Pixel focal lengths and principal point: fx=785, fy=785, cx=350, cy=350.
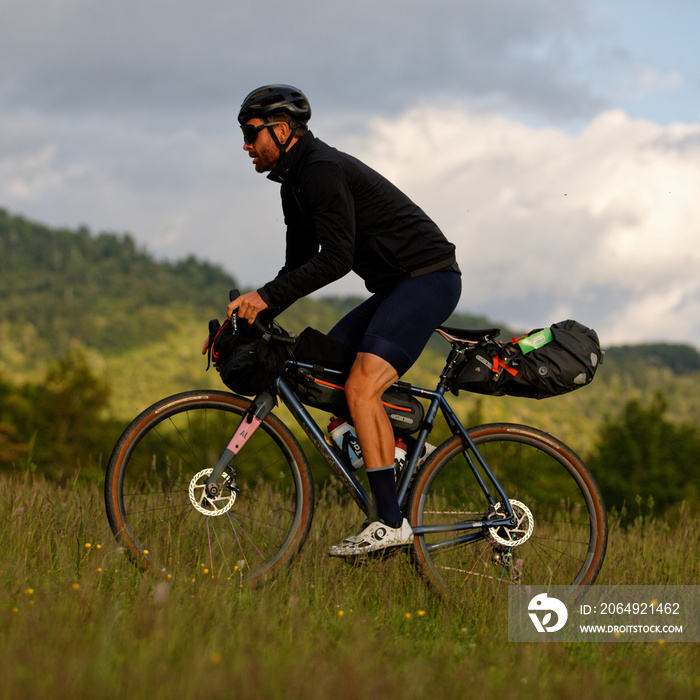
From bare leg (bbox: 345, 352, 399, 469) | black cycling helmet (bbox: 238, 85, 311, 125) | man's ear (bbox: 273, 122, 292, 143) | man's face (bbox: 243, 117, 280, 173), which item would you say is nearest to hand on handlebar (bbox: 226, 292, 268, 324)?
bare leg (bbox: 345, 352, 399, 469)

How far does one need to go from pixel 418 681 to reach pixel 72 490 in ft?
10.9

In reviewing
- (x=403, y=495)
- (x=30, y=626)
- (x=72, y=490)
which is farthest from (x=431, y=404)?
(x=72, y=490)

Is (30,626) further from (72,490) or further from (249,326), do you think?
(72,490)

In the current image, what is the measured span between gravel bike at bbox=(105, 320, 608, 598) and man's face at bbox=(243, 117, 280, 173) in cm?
97

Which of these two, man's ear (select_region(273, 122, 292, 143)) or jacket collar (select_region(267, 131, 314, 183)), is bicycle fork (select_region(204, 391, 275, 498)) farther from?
man's ear (select_region(273, 122, 292, 143))

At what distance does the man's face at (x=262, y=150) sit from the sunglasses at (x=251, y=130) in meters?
0.01

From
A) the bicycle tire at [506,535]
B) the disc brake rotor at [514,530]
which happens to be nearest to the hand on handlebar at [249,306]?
the bicycle tire at [506,535]

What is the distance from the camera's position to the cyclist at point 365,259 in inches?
142

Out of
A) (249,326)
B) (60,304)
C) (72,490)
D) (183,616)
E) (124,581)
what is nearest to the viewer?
(183,616)

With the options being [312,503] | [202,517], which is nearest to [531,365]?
[312,503]

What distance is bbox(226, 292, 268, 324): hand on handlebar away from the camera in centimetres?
358

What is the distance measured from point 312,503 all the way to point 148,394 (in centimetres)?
13140

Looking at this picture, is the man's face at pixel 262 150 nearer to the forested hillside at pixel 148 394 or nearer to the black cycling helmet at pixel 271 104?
the black cycling helmet at pixel 271 104

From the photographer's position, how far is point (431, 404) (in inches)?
155
